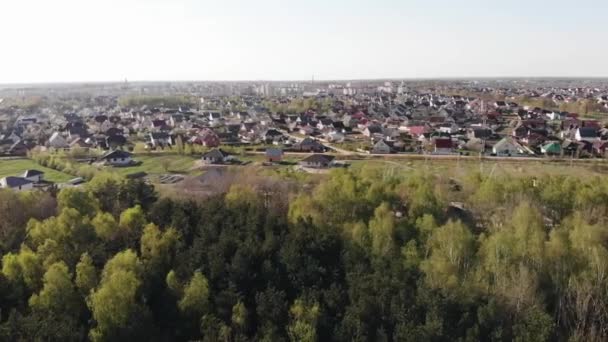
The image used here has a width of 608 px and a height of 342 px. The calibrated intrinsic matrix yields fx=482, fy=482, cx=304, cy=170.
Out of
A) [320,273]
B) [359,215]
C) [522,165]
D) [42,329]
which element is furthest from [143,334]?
[522,165]

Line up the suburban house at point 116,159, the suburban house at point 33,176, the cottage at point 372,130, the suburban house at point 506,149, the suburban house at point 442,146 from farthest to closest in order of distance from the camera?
1. the cottage at point 372,130
2. the suburban house at point 442,146
3. the suburban house at point 506,149
4. the suburban house at point 116,159
5. the suburban house at point 33,176

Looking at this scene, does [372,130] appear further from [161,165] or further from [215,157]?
[161,165]

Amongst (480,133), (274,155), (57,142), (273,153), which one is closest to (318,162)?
(274,155)

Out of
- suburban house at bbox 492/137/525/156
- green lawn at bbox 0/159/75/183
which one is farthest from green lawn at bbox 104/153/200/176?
suburban house at bbox 492/137/525/156

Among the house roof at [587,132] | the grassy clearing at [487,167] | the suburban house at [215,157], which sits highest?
the house roof at [587,132]

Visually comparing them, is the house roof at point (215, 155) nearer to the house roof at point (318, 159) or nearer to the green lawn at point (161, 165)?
the green lawn at point (161, 165)

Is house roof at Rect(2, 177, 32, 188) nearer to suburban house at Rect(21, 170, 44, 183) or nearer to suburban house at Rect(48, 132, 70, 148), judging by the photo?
suburban house at Rect(21, 170, 44, 183)

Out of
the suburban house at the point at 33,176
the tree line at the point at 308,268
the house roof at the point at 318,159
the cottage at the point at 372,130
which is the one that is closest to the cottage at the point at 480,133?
the cottage at the point at 372,130

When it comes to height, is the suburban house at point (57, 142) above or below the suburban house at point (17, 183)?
above

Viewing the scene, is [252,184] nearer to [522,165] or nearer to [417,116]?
[522,165]
